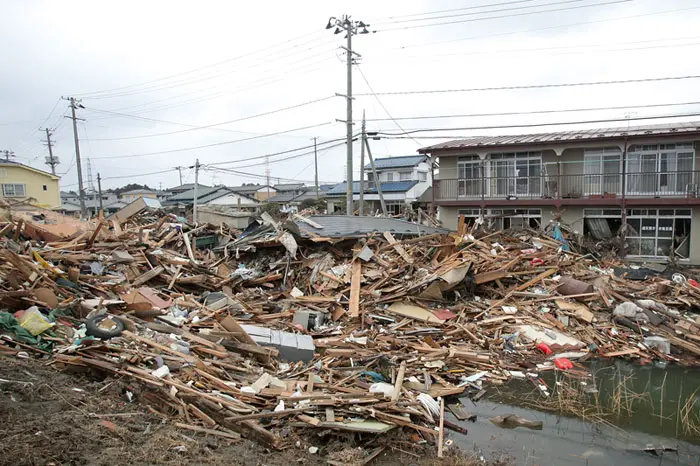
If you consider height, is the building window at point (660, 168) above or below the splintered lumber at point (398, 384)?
above

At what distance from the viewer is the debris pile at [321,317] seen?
→ 5.93 meters

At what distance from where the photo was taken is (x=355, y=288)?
1101 centimetres

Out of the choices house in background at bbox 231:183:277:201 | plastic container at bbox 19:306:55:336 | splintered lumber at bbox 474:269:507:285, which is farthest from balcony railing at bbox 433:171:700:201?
house in background at bbox 231:183:277:201

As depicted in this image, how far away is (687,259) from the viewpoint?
18.1m

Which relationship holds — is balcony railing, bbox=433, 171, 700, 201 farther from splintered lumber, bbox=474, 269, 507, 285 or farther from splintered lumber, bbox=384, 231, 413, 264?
splintered lumber, bbox=474, 269, 507, 285

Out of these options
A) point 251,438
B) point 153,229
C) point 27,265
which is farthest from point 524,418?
point 153,229

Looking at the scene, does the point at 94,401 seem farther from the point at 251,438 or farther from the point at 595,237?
the point at 595,237

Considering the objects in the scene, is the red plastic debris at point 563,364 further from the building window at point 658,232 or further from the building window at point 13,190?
the building window at point 13,190

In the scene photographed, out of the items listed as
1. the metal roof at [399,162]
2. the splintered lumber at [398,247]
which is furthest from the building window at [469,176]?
the metal roof at [399,162]

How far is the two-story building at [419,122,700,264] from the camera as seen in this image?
18297 mm

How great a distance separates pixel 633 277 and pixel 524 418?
341 inches

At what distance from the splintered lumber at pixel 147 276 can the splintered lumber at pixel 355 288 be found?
5.03 meters

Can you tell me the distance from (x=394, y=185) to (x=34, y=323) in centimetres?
3750

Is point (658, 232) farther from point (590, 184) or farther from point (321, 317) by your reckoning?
point (321, 317)
